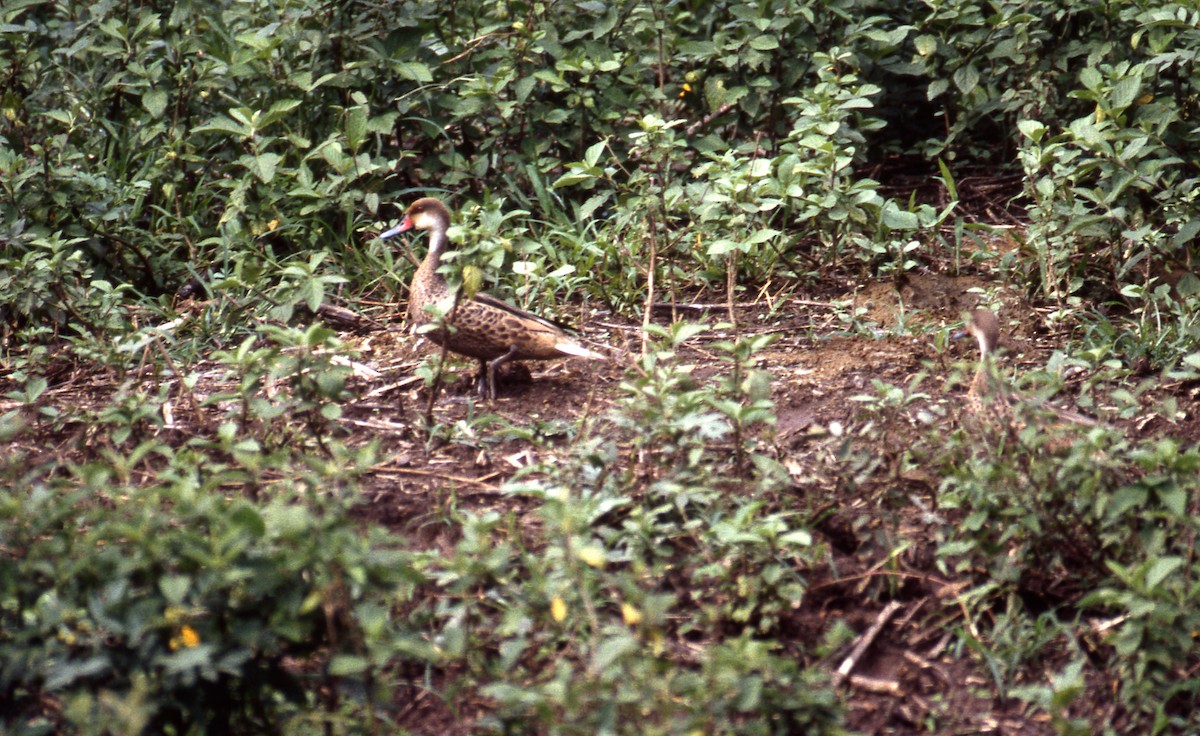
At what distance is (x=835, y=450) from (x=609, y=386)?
119 centimetres

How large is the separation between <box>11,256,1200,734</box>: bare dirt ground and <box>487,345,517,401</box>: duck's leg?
0.20 feet

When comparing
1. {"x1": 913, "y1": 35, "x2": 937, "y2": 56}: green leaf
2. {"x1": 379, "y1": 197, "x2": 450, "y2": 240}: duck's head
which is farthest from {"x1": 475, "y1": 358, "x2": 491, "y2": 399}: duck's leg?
{"x1": 913, "y1": 35, "x2": 937, "y2": 56}: green leaf

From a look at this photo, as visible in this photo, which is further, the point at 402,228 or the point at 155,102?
the point at 155,102

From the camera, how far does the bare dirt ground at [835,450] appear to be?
3.82 meters

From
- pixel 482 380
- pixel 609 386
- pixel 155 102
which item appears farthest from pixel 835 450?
pixel 155 102

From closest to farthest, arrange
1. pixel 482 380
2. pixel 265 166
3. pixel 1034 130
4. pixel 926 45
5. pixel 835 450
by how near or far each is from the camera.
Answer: pixel 835 450
pixel 482 380
pixel 1034 130
pixel 265 166
pixel 926 45

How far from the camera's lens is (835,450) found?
15.0 feet

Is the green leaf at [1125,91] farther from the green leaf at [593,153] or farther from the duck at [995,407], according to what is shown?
the green leaf at [593,153]

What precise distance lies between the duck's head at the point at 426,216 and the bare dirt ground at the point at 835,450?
1.58ft

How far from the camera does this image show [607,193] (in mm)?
6445

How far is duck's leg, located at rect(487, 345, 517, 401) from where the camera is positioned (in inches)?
210

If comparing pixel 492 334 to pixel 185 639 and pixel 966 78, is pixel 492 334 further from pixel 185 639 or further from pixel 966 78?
pixel 966 78

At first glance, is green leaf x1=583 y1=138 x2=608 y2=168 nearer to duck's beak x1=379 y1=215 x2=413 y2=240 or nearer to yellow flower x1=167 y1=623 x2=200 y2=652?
duck's beak x1=379 y1=215 x2=413 y2=240

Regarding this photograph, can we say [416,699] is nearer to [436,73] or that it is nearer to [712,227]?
[712,227]
